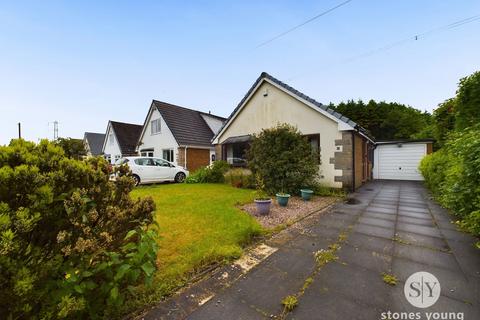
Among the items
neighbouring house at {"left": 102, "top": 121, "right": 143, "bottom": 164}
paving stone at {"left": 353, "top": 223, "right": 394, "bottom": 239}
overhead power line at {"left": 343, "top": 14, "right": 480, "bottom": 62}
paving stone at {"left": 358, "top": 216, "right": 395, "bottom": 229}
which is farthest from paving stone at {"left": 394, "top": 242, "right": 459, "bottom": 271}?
neighbouring house at {"left": 102, "top": 121, "right": 143, "bottom": 164}

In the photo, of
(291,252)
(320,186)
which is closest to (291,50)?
(320,186)

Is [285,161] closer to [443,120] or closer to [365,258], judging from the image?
[365,258]

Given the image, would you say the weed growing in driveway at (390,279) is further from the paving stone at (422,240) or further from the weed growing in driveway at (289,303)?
the paving stone at (422,240)

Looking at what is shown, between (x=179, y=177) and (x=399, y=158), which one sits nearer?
(x=179, y=177)

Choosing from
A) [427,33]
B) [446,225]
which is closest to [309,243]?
[446,225]

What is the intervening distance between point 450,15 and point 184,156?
54.6ft

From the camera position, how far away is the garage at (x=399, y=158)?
1416cm

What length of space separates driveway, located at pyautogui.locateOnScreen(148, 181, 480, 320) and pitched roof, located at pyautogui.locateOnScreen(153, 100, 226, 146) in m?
15.0

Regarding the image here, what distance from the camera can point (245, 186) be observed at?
11016mm

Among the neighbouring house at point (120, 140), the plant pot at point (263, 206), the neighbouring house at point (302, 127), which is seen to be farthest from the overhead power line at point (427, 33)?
the neighbouring house at point (120, 140)

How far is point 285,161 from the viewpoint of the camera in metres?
8.11

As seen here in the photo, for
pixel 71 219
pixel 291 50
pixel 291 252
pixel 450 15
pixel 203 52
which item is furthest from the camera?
pixel 203 52

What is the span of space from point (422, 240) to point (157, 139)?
63.0ft

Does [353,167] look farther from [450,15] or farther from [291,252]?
[291,252]
